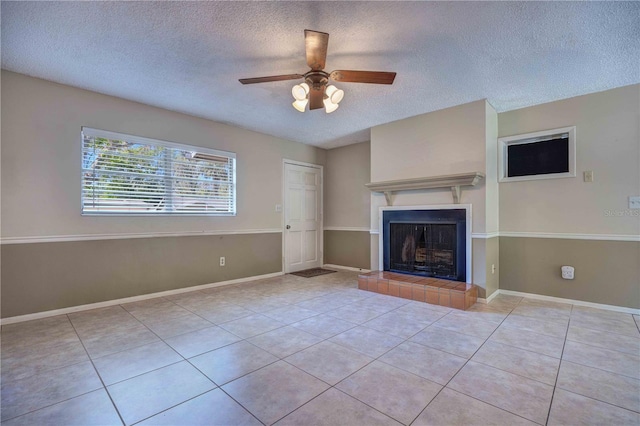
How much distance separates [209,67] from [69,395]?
9.02ft

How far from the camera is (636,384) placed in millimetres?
Result: 1825

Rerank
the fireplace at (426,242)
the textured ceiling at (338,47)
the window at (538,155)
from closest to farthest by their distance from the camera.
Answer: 1. the textured ceiling at (338,47)
2. the window at (538,155)
3. the fireplace at (426,242)

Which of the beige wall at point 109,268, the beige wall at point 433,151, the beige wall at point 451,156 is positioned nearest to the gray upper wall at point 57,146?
the beige wall at point 109,268

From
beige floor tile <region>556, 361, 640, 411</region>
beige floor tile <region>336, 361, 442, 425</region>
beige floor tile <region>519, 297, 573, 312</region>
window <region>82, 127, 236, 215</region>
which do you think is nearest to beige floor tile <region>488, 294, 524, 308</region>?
beige floor tile <region>519, 297, 573, 312</region>

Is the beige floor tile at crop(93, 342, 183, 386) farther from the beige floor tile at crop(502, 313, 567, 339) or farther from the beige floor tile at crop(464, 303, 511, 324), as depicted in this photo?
the beige floor tile at crop(502, 313, 567, 339)

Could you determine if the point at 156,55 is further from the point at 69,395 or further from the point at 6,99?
the point at 69,395

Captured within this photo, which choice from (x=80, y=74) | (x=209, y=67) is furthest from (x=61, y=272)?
(x=209, y=67)

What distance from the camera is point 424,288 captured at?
359cm

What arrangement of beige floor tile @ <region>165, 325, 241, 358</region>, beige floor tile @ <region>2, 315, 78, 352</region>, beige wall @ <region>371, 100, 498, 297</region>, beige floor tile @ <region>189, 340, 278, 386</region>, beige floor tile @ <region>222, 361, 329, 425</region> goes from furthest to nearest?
1. beige wall @ <region>371, 100, 498, 297</region>
2. beige floor tile @ <region>2, 315, 78, 352</region>
3. beige floor tile @ <region>165, 325, 241, 358</region>
4. beige floor tile @ <region>189, 340, 278, 386</region>
5. beige floor tile @ <region>222, 361, 329, 425</region>

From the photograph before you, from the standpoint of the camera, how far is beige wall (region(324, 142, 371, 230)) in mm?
5547

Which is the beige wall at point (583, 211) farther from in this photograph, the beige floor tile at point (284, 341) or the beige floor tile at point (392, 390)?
the beige floor tile at point (284, 341)

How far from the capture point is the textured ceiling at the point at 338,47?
2059 mm

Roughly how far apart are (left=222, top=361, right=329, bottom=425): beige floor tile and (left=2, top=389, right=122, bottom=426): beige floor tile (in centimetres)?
60

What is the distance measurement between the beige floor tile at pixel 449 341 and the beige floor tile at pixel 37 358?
2650 millimetres
